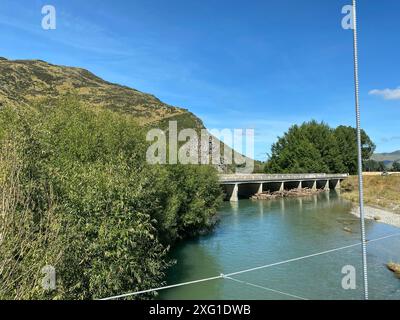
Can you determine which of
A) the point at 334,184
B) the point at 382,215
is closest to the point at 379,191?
the point at 334,184

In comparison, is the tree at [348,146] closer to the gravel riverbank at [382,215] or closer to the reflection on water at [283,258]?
the gravel riverbank at [382,215]

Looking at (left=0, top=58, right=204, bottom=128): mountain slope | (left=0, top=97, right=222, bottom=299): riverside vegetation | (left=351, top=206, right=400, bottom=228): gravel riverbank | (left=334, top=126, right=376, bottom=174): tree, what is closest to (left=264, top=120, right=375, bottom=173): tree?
(left=334, top=126, right=376, bottom=174): tree

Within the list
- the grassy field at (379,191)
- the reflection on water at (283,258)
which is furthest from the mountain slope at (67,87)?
the reflection on water at (283,258)

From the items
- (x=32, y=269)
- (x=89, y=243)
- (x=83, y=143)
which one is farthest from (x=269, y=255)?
(x=32, y=269)

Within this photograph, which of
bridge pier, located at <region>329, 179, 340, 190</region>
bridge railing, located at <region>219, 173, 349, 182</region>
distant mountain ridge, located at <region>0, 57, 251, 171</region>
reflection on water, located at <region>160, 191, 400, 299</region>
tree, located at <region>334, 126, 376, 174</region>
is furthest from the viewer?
distant mountain ridge, located at <region>0, 57, 251, 171</region>

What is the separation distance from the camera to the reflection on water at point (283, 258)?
711 inches

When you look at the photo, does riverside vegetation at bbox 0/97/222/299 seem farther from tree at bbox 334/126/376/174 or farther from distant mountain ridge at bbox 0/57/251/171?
distant mountain ridge at bbox 0/57/251/171

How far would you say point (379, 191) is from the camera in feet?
226

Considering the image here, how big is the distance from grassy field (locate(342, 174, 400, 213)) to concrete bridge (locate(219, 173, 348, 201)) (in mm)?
4480

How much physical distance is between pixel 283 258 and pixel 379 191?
52148mm

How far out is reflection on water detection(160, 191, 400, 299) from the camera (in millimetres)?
18062

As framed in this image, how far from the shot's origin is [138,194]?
13523 millimetres
